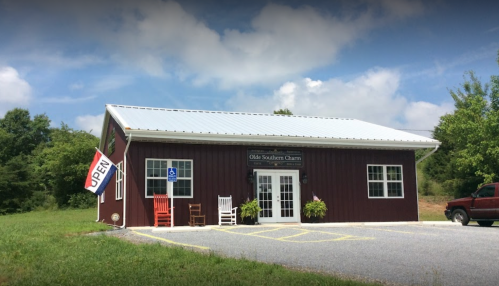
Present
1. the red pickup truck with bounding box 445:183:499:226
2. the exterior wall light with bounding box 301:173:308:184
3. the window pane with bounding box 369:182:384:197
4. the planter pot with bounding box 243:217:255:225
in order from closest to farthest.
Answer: the red pickup truck with bounding box 445:183:499:226, the planter pot with bounding box 243:217:255:225, the exterior wall light with bounding box 301:173:308:184, the window pane with bounding box 369:182:384:197

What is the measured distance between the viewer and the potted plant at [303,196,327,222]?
1706cm

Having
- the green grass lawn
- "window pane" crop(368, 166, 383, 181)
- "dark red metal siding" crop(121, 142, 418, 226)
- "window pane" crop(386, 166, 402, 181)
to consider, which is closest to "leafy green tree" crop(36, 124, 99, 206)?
"dark red metal siding" crop(121, 142, 418, 226)

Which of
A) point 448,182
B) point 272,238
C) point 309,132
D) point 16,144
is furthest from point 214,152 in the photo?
point 16,144

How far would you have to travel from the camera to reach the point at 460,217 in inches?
684

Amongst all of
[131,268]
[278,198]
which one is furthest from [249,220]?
[131,268]

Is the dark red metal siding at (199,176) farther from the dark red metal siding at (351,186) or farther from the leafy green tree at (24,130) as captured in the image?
the leafy green tree at (24,130)

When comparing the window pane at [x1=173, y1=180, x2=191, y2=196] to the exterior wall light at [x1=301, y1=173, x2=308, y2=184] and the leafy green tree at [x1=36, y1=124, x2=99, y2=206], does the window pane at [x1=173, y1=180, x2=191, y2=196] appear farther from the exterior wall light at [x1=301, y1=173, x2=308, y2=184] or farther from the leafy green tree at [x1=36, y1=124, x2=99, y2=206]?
the leafy green tree at [x1=36, y1=124, x2=99, y2=206]

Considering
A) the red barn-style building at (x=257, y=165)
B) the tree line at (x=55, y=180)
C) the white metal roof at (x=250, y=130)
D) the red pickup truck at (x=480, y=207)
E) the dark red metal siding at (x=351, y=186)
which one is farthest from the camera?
the tree line at (x=55, y=180)

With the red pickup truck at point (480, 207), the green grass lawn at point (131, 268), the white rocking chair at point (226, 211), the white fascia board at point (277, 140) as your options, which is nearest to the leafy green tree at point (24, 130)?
the white fascia board at point (277, 140)

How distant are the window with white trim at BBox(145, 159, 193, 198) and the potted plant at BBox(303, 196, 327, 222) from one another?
422cm

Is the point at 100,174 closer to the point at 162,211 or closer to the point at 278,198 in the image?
the point at 162,211

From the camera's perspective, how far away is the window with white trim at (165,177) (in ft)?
51.1

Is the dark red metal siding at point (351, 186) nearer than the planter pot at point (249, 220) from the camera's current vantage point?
No

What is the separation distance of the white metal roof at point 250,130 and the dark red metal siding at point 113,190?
2.13 feet
